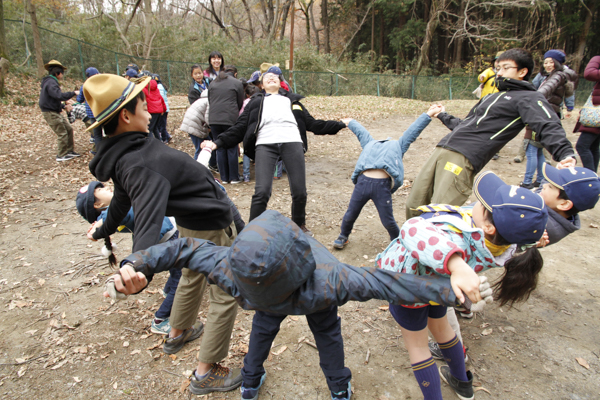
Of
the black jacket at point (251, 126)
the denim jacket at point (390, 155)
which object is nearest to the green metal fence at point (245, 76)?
the black jacket at point (251, 126)

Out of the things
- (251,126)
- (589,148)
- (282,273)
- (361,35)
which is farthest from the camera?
(361,35)

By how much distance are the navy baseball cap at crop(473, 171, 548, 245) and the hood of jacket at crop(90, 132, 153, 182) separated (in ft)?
6.12

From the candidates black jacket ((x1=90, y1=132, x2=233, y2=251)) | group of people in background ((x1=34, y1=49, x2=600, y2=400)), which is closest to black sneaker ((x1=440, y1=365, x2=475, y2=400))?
group of people in background ((x1=34, y1=49, x2=600, y2=400))

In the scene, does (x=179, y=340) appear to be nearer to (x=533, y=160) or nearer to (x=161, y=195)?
(x=161, y=195)

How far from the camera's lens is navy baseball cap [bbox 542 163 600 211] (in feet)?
7.20

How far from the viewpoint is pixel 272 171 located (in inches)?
163

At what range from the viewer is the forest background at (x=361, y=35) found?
19.0 metres

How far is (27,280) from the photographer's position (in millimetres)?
3713

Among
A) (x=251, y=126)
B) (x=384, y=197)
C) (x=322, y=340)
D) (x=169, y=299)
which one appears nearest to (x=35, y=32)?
(x=251, y=126)

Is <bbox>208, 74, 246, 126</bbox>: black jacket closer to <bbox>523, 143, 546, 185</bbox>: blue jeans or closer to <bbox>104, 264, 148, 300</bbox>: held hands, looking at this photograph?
<bbox>523, 143, 546, 185</bbox>: blue jeans

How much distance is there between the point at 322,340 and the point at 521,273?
3.77 ft

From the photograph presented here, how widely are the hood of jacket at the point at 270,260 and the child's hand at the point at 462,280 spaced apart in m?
0.61

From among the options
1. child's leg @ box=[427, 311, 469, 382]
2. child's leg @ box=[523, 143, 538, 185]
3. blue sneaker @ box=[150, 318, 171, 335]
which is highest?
child's leg @ box=[523, 143, 538, 185]

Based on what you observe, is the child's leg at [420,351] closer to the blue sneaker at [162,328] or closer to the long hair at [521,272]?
the long hair at [521,272]
